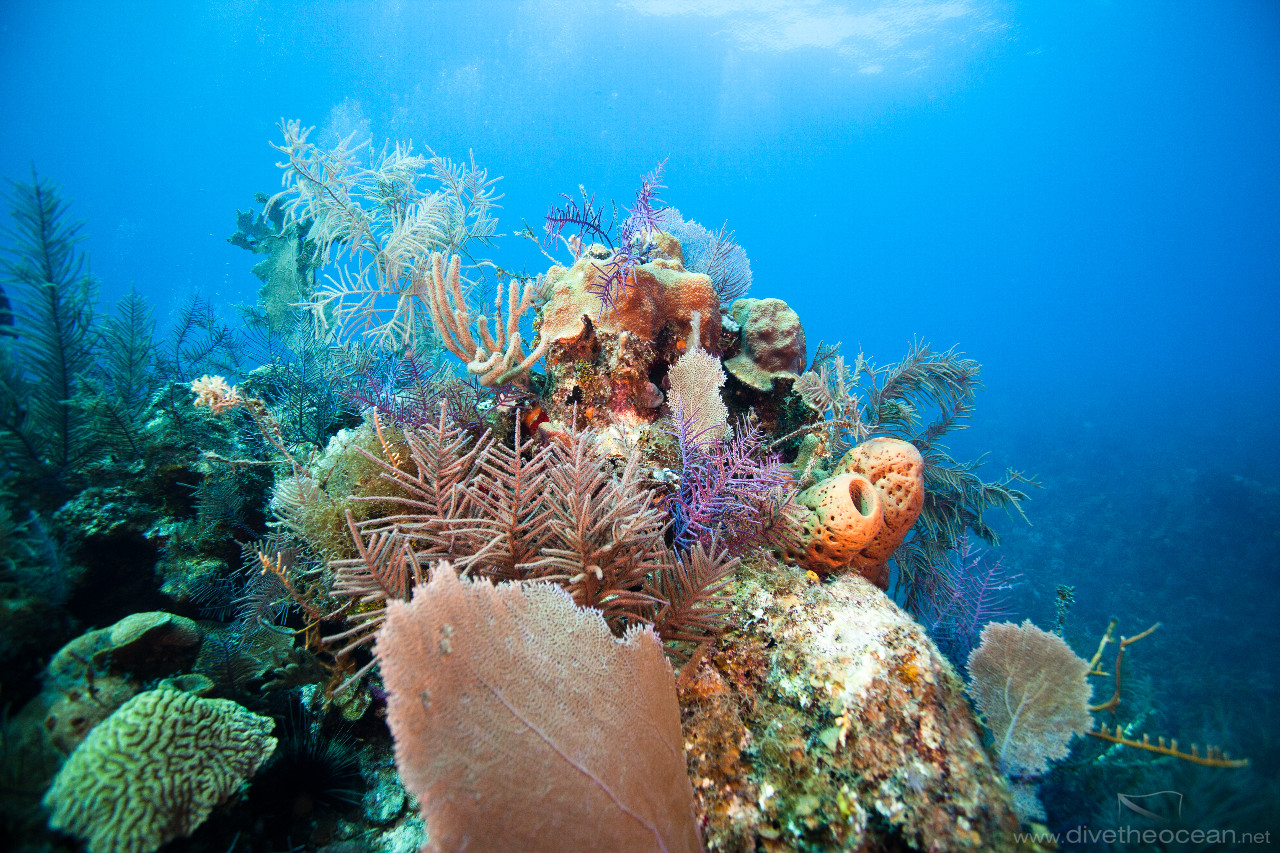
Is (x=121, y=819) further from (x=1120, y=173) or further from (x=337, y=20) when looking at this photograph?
(x=1120, y=173)

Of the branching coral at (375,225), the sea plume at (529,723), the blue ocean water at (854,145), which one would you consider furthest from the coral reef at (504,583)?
the blue ocean water at (854,145)

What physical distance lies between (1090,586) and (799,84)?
79539 millimetres

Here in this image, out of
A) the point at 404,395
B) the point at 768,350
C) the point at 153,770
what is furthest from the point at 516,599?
the point at 768,350

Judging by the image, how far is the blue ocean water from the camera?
49.0 m

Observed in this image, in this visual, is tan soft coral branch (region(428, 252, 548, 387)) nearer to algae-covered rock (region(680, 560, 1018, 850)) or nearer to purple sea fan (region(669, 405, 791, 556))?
purple sea fan (region(669, 405, 791, 556))

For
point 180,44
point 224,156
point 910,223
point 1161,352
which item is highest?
point 910,223

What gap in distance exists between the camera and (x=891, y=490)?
297 cm

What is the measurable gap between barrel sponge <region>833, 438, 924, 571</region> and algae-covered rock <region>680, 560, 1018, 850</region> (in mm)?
653

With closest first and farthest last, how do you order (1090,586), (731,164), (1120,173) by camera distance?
1. (1090,586)
2. (1120,173)
3. (731,164)

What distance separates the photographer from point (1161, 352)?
59.9 metres

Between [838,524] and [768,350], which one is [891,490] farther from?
[768,350]

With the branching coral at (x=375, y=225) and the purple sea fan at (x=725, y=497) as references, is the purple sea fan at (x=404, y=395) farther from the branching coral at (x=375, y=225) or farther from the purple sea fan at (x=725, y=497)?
the purple sea fan at (x=725, y=497)

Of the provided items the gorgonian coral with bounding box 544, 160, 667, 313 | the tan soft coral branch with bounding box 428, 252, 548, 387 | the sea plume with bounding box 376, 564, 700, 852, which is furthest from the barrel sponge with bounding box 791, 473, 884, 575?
the tan soft coral branch with bounding box 428, 252, 548, 387

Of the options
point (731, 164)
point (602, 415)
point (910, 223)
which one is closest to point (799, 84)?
point (731, 164)
